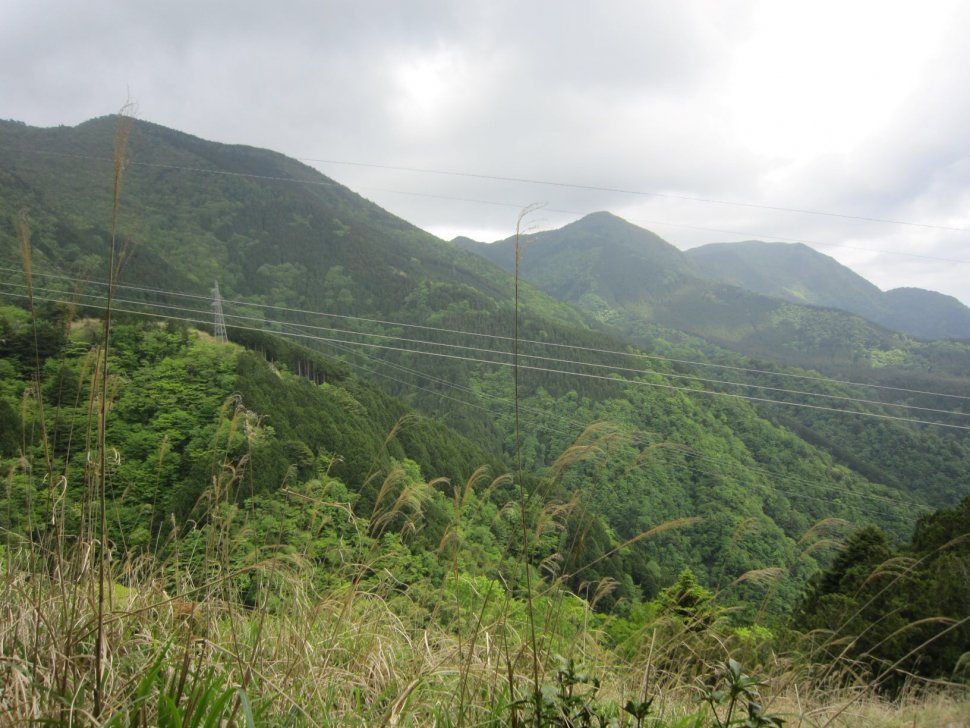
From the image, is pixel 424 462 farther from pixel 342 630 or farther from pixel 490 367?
pixel 490 367

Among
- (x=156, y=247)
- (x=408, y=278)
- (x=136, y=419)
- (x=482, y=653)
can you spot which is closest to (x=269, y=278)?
(x=156, y=247)

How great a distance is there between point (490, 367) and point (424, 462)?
169 feet

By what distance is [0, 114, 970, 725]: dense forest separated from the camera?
1.85 m

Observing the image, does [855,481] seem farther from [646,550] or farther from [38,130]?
[38,130]

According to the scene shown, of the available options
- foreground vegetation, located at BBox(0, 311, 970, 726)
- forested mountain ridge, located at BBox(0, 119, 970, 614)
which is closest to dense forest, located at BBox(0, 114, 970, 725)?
foreground vegetation, located at BBox(0, 311, 970, 726)

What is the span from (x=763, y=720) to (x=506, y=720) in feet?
2.22

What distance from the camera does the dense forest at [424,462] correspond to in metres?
1.85

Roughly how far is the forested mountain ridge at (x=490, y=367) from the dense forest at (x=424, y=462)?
255 mm

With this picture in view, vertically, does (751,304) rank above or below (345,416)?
above

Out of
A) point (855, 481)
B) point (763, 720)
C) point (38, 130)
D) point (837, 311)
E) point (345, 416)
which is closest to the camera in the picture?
point (763, 720)

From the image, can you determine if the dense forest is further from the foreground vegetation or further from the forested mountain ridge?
the forested mountain ridge

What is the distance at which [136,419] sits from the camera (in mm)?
18891

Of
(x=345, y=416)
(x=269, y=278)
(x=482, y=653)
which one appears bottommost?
(x=345, y=416)

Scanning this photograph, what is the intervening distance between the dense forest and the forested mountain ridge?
255 mm
